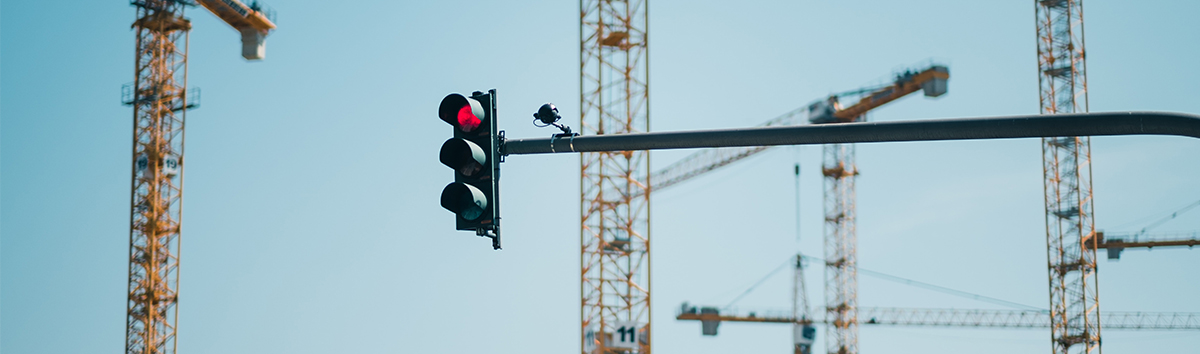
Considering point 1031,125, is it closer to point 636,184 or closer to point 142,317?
point 636,184

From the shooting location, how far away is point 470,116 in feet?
28.8

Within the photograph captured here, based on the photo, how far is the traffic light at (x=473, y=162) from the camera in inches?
339

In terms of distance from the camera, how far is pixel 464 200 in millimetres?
8555

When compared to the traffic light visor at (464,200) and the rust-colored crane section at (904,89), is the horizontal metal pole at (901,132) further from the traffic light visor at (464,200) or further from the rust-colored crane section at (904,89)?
the rust-colored crane section at (904,89)

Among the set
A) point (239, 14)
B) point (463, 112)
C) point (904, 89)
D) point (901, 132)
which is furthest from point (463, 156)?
point (904, 89)

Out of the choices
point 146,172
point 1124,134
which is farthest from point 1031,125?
point 146,172

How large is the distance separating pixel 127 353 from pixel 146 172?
27.4 ft

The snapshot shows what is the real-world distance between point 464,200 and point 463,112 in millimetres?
640

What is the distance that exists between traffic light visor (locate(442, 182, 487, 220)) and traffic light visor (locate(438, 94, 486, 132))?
1.56 ft

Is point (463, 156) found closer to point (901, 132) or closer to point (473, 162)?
point (473, 162)

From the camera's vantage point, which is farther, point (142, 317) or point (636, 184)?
point (142, 317)

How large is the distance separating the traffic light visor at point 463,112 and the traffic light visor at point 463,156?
6.2 inches

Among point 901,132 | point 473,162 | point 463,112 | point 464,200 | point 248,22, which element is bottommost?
point 464,200

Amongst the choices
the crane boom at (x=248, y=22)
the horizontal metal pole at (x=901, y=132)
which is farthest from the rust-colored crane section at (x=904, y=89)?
the horizontal metal pole at (x=901, y=132)
